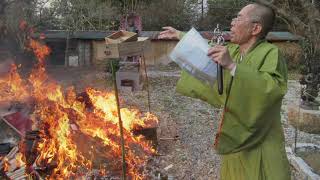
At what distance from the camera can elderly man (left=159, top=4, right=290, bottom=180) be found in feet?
6.65

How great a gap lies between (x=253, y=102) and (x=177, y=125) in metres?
5.42

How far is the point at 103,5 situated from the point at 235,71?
1383cm

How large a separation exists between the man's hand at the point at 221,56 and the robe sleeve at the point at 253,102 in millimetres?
49

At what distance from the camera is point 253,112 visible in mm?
2111

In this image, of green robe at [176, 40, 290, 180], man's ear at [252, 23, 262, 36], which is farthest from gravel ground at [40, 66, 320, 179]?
man's ear at [252, 23, 262, 36]

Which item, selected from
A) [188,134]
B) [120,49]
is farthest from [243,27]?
[188,134]

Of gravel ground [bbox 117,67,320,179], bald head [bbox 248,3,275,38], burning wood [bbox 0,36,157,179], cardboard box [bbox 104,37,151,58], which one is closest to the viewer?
bald head [bbox 248,3,275,38]

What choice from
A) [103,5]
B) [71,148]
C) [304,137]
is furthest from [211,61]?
[103,5]

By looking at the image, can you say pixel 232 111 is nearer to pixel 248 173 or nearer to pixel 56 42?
pixel 248 173

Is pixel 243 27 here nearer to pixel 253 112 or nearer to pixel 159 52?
pixel 253 112

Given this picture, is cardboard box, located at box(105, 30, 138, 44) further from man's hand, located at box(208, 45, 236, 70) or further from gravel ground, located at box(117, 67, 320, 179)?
gravel ground, located at box(117, 67, 320, 179)

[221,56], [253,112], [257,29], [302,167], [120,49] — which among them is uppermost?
[257,29]

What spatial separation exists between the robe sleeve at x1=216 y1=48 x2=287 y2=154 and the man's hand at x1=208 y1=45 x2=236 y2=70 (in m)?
0.05

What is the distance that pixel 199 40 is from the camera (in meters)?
2.12
